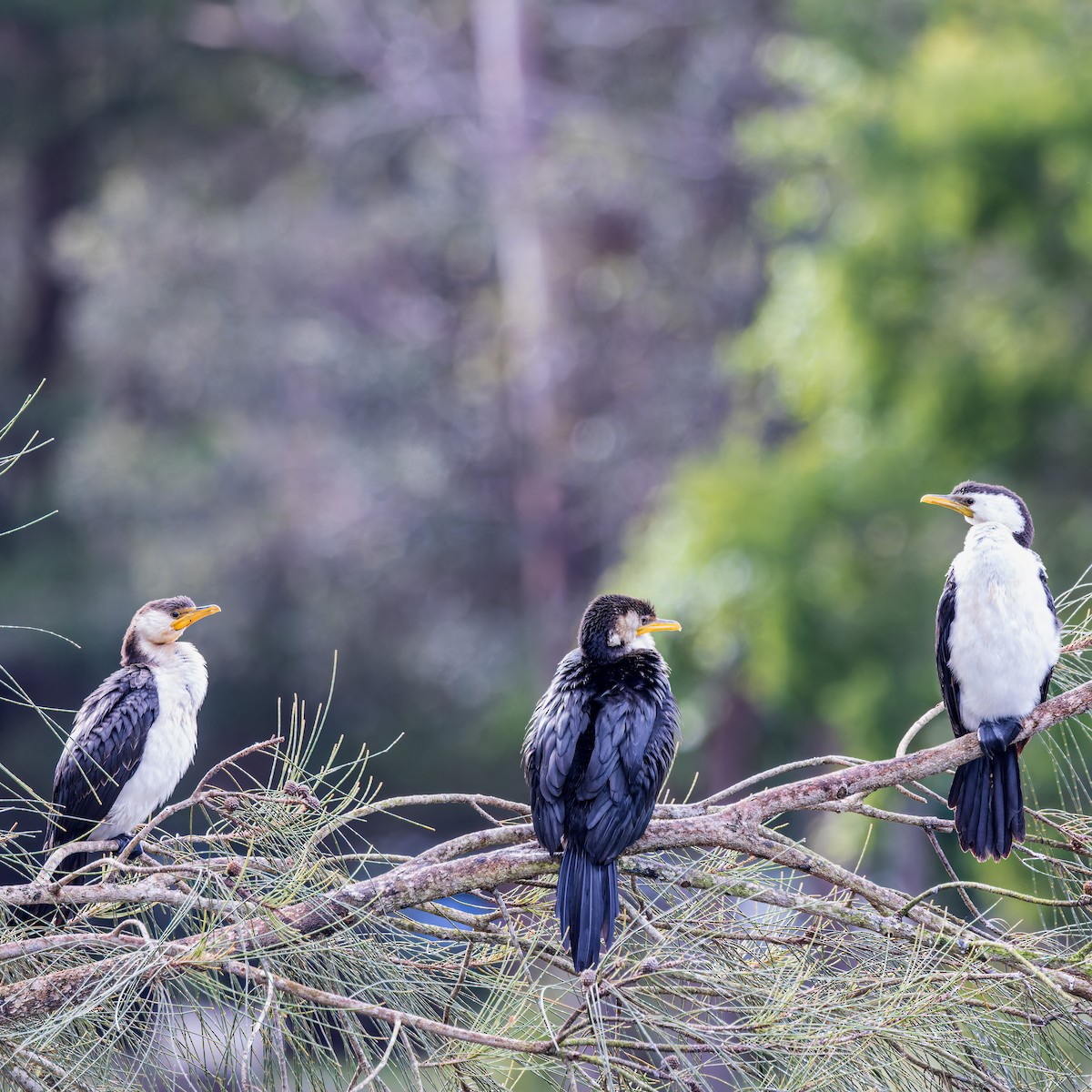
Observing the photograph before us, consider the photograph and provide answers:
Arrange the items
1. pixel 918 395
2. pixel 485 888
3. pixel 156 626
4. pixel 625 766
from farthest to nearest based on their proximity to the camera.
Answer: pixel 918 395 → pixel 156 626 → pixel 625 766 → pixel 485 888

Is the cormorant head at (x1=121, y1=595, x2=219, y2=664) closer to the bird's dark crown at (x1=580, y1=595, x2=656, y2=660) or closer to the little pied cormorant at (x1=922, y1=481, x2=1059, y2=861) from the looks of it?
the bird's dark crown at (x1=580, y1=595, x2=656, y2=660)

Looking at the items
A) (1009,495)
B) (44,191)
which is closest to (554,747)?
(1009,495)

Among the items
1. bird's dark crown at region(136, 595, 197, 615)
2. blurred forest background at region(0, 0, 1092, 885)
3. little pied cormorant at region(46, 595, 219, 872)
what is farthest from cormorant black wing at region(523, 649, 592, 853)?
blurred forest background at region(0, 0, 1092, 885)

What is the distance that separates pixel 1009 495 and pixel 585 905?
1.48m

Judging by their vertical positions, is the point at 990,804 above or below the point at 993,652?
below

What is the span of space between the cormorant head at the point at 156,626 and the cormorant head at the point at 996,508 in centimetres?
177

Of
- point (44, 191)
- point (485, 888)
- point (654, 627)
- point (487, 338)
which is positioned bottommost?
point (485, 888)

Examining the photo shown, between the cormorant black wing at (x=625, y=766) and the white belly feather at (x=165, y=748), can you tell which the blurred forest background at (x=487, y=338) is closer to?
the white belly feather at (x=165, y=748)

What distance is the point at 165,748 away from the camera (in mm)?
3432

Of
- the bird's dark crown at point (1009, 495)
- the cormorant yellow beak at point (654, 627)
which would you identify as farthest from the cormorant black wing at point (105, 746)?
the bird's dark crown at point (1009, 495)

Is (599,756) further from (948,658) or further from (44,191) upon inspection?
(44,191)

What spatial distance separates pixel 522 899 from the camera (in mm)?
2625

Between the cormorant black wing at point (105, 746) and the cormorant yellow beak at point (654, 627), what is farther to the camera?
the cormorant black wing at point (105, 746)

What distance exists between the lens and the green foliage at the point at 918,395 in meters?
7.82
